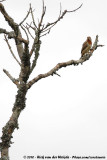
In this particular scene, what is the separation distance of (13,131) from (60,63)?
5.32ft

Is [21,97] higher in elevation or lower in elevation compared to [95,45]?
lower

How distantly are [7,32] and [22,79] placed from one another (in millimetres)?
1001

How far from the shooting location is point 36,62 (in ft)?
22.2

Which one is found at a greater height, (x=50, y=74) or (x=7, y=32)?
(x=7, y=32)

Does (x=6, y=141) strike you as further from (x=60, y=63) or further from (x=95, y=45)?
(x=95, y=45)

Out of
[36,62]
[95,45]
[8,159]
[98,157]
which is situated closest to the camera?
[8,159]

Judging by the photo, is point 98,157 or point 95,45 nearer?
point 95,45

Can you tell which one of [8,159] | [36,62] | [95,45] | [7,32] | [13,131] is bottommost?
[8,159]

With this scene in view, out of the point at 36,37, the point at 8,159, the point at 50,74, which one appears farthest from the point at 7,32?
the point at 8,159

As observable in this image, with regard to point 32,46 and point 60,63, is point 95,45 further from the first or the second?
point 32,46

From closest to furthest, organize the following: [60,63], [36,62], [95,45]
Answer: [36,62], [60,63], [95,45]

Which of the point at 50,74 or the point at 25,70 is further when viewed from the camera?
the point at 50,74

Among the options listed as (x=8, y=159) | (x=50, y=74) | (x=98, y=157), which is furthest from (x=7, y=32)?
(x=98, y=157)

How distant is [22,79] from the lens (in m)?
6.81
